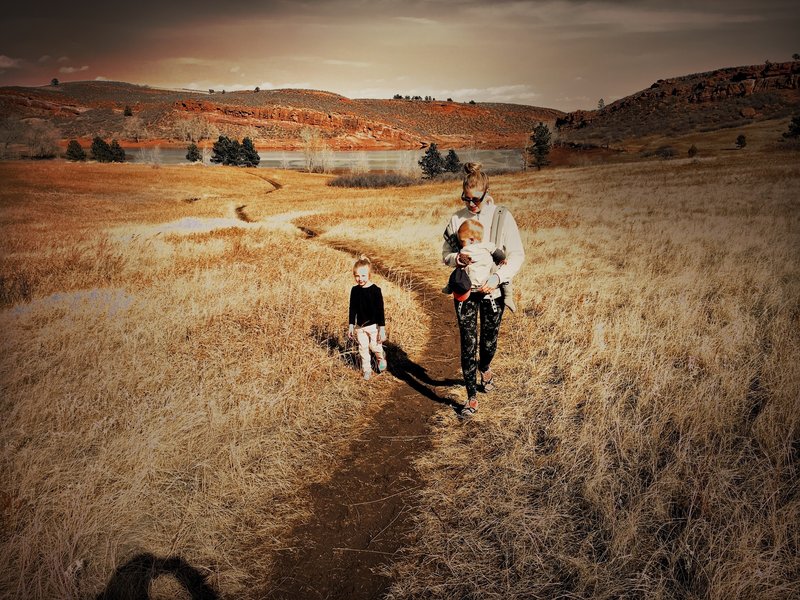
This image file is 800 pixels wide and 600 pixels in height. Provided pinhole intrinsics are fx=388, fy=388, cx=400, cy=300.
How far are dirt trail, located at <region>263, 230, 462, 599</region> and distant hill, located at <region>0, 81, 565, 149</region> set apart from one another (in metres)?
126

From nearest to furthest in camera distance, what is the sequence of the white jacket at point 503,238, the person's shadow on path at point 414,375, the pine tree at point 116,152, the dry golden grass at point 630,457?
the dry golden grass at point 630,457 → the white jacket at point 503,238 → the person's shadow on path at point 414,375 → the pine tree at point 116,152

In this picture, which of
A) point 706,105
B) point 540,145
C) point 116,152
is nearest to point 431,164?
point 540,145

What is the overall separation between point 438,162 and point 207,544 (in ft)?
225

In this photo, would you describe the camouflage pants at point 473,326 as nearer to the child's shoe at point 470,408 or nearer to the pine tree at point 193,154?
the child's shoe at point 470,408

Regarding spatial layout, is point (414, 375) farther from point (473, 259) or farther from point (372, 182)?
point (372, 182)

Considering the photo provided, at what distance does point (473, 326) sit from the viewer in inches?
174

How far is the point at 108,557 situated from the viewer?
2914 millimetres

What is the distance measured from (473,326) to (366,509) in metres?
2.17

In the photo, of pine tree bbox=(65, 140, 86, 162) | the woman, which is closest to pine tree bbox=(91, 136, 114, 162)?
pine tree bbox=(65, 140, 86, 162)

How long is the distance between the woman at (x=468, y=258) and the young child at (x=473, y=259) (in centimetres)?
8

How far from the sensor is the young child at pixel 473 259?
394 cm

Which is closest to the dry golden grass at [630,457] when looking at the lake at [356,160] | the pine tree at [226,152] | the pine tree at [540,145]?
the lake at [356,160]

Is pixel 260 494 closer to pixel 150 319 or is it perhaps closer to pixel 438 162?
pixel 150 319

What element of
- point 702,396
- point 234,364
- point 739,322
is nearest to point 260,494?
point 234,364
